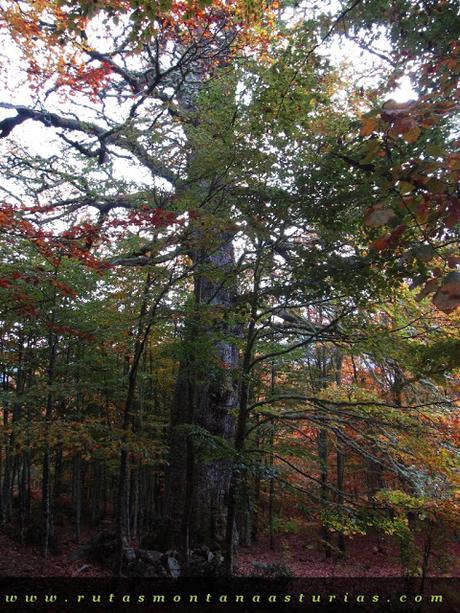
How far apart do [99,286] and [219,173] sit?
4071 mm

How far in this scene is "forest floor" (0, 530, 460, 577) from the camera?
6948mm

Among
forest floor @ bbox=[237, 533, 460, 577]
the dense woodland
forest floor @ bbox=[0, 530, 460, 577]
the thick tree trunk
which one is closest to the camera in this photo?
the dense woodland

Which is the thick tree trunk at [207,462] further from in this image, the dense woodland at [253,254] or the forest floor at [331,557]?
the forest floor at [331,557]

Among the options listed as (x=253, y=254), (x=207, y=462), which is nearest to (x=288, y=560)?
(x=207, y=462)

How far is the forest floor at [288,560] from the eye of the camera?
22.8ft

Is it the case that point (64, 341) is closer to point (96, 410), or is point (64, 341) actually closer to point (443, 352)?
point (96, 410)

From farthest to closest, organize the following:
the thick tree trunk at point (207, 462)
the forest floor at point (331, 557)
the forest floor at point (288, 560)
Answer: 1. the forest floor at point (331, 557)
2. the forest floor at point (288, 560)
3. the thick tree trunk at point (207, 462)

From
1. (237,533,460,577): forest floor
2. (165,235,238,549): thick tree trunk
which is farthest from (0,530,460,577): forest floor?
(165,235,238,549): thick tree trunk

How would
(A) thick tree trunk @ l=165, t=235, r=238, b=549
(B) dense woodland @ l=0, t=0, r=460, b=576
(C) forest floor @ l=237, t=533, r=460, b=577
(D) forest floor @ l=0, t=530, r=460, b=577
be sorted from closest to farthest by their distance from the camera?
1. (B) dense woodland @ l=0, t=0, r=460, b=576
2. (A) thick tree trunk @ l=165, t=235, r=238, b=549
3. (D) forest floor @ l=0, t=530, r=460, b=577
4. (C) forest floor @ l=237, t=533, r=460, b=577

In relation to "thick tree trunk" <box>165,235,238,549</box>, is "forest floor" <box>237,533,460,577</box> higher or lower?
lower

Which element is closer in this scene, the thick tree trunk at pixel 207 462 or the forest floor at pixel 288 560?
the thick tree trunk at pixel 207 462

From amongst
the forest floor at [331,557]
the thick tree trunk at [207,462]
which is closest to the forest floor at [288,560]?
the forest floor at [331,557]

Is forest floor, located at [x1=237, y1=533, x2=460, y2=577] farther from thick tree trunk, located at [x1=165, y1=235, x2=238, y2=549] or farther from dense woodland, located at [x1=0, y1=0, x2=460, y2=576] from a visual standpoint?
dense woodland, located at [x1=0, y1=0, x2=460, y2=576]

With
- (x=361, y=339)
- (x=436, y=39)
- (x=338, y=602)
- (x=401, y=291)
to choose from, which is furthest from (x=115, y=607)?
(x=436, y=39)
